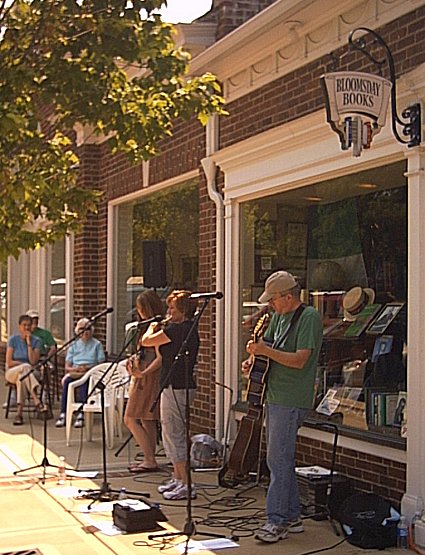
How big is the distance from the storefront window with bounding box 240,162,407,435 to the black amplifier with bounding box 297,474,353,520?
0.55 m

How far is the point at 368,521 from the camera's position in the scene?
6.48 metres

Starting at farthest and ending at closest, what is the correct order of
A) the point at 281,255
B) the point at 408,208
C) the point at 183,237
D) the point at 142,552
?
the point at 183,237 → the point at 281,255 → the point at 408,208 → the point at 142,552

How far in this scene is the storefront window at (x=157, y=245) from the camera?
1101 centimetres

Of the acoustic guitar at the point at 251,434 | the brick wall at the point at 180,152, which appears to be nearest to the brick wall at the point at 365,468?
the acoustic guitar at the point at 251,434

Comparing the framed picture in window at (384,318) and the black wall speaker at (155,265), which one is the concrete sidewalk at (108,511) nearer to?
the framed picture in window at (384,318)

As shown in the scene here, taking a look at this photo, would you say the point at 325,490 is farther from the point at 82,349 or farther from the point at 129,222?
the point at 129,222

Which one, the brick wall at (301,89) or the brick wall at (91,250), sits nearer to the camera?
the brick wall at (301,89)

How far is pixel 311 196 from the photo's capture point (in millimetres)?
8547

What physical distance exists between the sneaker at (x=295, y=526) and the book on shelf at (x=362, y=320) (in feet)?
6.12

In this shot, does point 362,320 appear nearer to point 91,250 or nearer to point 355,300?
point 355,300

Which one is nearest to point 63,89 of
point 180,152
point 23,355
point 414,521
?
point 414,521

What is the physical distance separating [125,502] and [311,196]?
316 centimetres

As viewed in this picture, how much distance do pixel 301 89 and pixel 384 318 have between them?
220cm

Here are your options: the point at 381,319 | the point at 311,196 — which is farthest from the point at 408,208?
the point at 311,196
